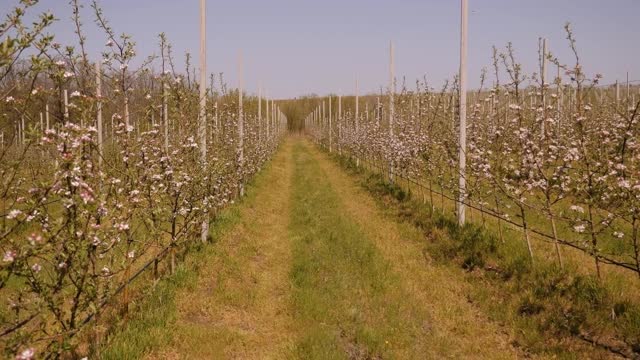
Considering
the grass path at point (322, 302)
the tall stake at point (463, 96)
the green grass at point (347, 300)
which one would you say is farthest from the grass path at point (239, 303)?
the tall stake at point (463, 96)

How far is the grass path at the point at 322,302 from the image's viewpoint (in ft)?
18.9

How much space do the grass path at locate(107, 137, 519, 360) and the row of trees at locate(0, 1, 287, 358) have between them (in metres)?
0.89

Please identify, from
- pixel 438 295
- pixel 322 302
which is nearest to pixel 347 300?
pixel 322 302

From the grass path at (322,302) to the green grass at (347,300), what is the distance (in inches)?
0.7

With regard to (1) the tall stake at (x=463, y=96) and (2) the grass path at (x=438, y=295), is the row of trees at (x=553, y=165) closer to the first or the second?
(1) the tall stake at (x=463, y=96)

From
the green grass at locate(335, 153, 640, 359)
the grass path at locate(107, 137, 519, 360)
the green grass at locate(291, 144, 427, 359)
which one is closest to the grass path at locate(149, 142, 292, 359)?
the grass path at locate(107, 137, 519, 360)

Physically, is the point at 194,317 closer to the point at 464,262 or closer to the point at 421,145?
the point at 464,262

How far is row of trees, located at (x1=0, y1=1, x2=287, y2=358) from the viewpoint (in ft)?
11.3

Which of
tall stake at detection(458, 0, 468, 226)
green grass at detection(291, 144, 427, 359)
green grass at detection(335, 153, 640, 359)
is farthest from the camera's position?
tall stake at detection(458, 0, 468, 226)

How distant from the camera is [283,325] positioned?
6.51 meters

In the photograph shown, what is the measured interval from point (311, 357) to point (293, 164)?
22.1 metres

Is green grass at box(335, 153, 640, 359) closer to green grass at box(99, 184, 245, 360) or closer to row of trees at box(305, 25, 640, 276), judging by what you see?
row of trees at box(305, 25, 640, 276)

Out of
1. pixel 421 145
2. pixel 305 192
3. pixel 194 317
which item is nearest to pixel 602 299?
pixel 194 317

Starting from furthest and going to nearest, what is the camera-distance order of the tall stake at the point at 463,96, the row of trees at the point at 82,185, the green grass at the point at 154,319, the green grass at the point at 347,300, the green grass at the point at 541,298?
the tall stake at the point at 463,96 < the green grass at the point at 347,300 < the green grass at the point at 541,298 < the green grass at the point at 154,319 < the row of trees at the point at 82,185
